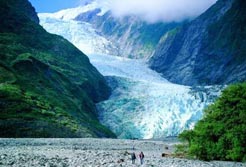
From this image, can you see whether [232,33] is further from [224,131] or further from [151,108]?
[224,131]

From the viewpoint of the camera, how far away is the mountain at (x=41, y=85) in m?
66.8

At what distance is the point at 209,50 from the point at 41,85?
82889 millimetres

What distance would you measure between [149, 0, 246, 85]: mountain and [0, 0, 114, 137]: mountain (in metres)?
37.4

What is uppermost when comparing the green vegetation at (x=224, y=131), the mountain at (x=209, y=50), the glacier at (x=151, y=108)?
the mountain at (x=209, y=50)

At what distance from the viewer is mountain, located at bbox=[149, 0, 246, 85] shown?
452 feet

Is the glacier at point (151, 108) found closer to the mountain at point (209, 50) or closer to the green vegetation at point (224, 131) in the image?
the mountain at point (209, 50)

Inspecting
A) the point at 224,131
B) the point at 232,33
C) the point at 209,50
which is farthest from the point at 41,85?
the point at 209,50

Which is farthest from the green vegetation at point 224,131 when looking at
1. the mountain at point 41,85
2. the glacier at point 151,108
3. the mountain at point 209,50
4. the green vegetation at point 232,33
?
the green vegetation at point 232,33

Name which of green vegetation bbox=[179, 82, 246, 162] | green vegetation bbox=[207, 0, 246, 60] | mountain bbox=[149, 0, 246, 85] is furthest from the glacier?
green vegetation bbox=[179, 82, 246, 162]

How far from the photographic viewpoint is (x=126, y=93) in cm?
12131

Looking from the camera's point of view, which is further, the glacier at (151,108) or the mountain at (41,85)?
the glacier at (151,108)

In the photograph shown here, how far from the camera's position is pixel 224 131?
35656 millimetres

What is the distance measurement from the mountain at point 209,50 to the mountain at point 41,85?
37.4 m

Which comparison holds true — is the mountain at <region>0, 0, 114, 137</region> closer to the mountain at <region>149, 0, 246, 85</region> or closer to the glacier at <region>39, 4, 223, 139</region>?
the glacier at <region>39, 4, 223, 139</region>
